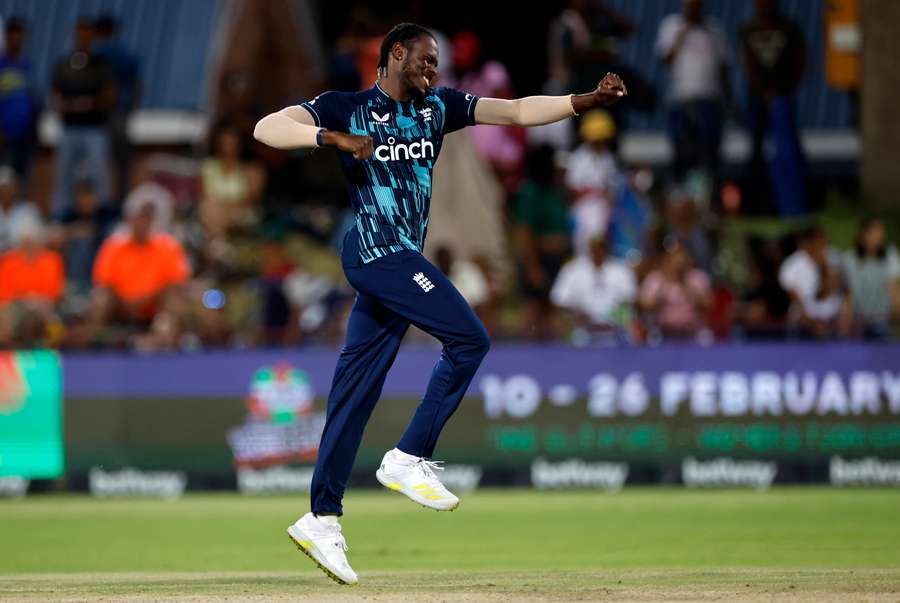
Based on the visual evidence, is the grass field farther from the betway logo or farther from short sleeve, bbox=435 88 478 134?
short sleeve, bbox=435 88 478 134

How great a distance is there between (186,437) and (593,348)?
13.8ft

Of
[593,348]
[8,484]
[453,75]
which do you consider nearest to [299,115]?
[593,348]

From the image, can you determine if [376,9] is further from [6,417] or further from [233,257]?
[6,417]

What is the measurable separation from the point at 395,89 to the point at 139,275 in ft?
31.8

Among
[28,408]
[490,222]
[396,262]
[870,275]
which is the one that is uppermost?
[490,222]

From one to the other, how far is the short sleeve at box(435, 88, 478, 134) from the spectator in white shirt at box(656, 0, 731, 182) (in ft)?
33.4

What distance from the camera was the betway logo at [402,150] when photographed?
30.3 feet

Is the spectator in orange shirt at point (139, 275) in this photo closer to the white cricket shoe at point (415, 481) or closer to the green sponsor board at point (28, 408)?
the green sponsor board at point (28, 408)

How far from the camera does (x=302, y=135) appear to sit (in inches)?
349

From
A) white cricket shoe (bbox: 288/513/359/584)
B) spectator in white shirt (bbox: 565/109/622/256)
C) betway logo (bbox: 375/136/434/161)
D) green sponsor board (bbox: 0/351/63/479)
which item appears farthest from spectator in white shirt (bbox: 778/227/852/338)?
white cricket shoe (bbox: 288/513/359/584)

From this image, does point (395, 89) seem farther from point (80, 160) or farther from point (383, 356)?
point (80, 160)

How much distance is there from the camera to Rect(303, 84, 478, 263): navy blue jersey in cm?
926

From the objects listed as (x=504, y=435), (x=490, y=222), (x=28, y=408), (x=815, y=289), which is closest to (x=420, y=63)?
(x=504, y=435)

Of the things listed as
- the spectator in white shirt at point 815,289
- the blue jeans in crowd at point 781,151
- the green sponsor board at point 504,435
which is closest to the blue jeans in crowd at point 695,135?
the blue jeans in crowd at point 781,151
